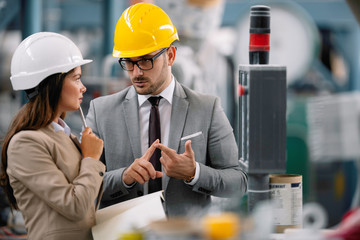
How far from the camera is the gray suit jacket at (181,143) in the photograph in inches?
85.7

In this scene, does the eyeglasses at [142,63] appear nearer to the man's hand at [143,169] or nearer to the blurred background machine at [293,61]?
the man's hand at [143,169]

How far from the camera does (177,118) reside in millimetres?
2225

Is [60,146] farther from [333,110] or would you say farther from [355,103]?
[355,103]

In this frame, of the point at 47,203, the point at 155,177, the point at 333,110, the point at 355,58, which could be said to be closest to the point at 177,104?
the point at 155,177

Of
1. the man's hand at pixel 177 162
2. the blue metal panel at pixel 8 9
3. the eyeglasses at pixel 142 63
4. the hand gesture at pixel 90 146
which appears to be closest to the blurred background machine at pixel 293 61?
the blue metal panel at pixel 8 9

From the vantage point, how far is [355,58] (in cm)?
573

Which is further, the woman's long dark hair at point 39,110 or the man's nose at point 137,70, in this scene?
the man's nose at point 137,70

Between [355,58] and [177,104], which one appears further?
[355,58]

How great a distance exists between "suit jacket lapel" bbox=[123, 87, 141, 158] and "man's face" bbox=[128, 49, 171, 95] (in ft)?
0.39

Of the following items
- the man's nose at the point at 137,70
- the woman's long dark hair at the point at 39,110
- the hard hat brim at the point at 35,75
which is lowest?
the woman's long dark hair at the point at 39,110

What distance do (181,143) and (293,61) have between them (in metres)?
3.60

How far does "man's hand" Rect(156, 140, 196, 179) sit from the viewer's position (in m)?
2.02

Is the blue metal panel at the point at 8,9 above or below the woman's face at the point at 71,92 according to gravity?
above

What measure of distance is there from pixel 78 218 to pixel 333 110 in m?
3.74
